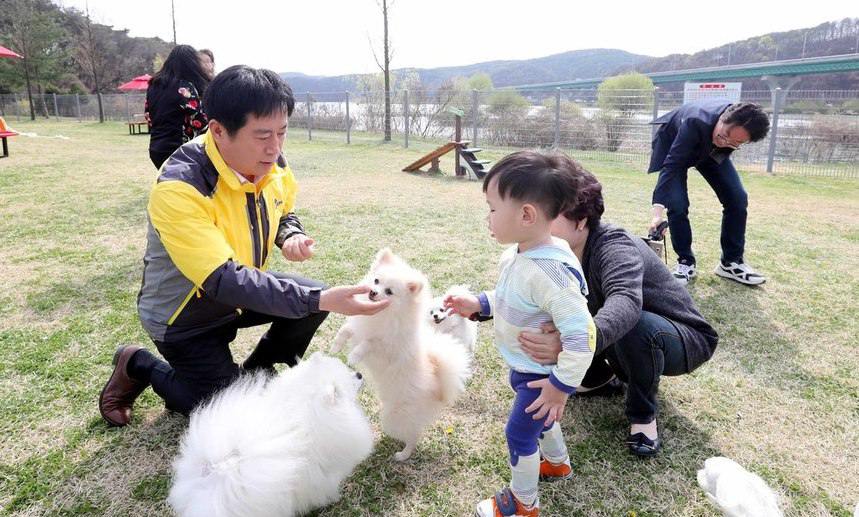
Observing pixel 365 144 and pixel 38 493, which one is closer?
pixel 38 493

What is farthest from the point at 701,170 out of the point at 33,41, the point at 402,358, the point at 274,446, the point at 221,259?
the point at 33,41

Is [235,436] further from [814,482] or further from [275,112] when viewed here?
[814,482]

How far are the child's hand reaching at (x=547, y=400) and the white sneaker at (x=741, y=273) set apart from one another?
3162 mm

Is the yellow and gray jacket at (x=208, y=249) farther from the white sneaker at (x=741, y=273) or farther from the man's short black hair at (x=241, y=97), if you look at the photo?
the white sneaker at (x=741, y=273)

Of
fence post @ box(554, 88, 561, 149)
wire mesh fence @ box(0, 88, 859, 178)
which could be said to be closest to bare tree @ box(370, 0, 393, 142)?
wire mesh fence @ box(0, 88, 859, 178)

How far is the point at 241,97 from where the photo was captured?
1.70 m

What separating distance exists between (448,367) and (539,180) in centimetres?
101

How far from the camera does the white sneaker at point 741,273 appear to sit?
3.89 meters

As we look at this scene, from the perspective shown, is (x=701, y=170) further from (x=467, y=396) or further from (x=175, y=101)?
(x=175, y=101)

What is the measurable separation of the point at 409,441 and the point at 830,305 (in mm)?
3286

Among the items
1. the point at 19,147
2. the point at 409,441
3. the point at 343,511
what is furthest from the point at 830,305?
the point at 19,147

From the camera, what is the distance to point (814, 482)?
191 cm

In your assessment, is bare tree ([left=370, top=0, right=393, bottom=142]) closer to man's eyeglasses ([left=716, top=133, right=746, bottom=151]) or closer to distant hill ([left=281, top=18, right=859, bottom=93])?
distant hill ([left=281, top=18, right=859, bottom=93])

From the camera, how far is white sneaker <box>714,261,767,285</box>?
3.89 m
